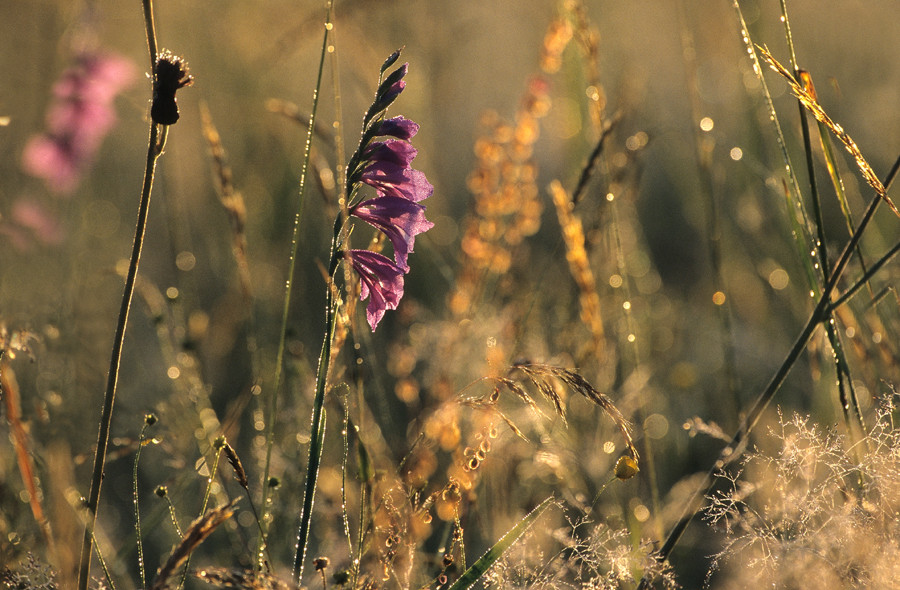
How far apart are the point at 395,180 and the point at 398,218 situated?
0.05 m

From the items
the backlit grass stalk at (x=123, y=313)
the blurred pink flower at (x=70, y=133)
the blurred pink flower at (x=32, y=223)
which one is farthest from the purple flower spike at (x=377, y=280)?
the blurred pink flower at (x=70, y=133)

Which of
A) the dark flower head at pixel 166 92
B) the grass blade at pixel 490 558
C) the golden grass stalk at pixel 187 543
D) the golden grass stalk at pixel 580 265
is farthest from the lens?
the golden grass stalk at pixel 580 265

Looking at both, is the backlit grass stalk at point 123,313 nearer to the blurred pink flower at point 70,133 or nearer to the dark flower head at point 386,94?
the dark flower head at point 386,94

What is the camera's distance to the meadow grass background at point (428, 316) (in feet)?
5.81

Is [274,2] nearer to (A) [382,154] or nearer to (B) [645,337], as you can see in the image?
(B) [645,337]

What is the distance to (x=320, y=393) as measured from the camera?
1088 mm

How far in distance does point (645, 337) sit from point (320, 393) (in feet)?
6.09

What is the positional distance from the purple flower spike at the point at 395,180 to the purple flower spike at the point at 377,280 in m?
0.10

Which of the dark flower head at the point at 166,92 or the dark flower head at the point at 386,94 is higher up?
the dark flower head at the point at 166,92

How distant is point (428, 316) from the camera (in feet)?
10.6

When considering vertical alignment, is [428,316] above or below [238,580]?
below

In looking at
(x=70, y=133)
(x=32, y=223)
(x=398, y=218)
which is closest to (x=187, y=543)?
(x=398, y=218)

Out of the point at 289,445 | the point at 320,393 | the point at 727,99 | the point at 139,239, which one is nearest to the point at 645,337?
the point at 289,445

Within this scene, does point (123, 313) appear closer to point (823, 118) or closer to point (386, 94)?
point (386, 94)
